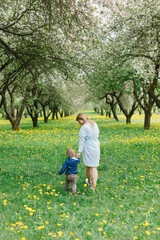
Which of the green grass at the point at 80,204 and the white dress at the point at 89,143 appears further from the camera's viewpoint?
the white dress at the point at 89,143

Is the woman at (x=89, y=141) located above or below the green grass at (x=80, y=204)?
above

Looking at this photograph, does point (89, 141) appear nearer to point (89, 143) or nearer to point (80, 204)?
point (89, 143)

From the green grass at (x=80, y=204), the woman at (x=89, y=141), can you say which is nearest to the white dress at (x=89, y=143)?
the woman at (x=89, y=141)

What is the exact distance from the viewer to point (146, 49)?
38.3ft

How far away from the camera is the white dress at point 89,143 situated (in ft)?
19.4

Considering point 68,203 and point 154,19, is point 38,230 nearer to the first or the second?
point 68,203

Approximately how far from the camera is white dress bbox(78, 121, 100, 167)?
19.4ft

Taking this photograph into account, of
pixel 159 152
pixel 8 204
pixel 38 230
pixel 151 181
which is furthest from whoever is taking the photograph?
pixel 159 152

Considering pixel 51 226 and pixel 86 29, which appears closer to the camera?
pixel 51 226

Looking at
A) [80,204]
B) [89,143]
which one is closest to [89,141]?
[89,143]

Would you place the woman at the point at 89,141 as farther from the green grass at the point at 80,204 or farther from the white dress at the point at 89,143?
the green grass at the point at 80,204

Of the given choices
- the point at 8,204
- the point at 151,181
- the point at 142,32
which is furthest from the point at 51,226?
the point at 142,32

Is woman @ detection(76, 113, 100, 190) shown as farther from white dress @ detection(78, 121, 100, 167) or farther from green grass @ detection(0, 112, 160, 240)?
green grass @ detection(0, 112, 160, 240)

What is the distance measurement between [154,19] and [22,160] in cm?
929
